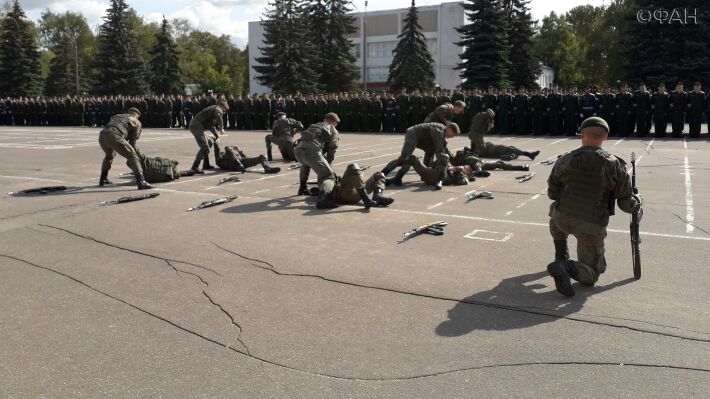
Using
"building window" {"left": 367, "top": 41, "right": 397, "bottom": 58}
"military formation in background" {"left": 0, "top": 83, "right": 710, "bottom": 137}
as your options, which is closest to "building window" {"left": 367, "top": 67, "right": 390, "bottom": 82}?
"building window" {"left": 367, "top": 41, "right": 397, "bottom": 58}

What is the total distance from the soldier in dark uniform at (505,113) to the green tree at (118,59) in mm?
45256

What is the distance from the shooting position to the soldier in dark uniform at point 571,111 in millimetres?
25375

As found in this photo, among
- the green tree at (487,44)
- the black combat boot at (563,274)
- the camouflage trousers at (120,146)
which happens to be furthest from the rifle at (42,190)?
the green tree at (487,44)

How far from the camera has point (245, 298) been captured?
18.8ft

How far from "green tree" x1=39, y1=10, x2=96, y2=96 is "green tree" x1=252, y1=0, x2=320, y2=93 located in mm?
30053

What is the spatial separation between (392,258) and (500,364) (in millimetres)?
2933

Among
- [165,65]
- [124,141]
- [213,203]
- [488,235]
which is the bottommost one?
[488,235]

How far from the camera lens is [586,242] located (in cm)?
A: 586

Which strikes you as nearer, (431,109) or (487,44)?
(431,109)

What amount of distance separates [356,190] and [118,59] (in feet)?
189

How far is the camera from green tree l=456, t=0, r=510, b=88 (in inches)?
1713

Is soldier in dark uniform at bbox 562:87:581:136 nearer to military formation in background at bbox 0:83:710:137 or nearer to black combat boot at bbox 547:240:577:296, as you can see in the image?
military formation in background at bbox 0:83:710:137

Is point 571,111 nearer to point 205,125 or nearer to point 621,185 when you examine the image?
point 205,125

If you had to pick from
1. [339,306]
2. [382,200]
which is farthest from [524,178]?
[339,306]
